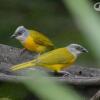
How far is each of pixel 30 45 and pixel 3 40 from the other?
3263mm

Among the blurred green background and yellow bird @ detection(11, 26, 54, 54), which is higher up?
the blurred green background

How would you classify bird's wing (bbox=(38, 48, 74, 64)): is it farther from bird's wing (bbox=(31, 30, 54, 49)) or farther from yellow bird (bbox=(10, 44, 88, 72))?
bird's wing (bbox=(31, 30, 54, 49))

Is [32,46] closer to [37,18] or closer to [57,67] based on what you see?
[57,67]

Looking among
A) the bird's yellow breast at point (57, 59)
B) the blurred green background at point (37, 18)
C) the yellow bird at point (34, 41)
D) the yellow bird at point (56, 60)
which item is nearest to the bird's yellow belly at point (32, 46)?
the yellow bird at point (34, 41)

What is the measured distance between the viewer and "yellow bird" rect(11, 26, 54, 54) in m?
4.36

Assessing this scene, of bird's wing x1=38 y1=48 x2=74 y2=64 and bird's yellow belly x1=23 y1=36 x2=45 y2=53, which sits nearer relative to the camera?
bird's wing x1=38 y1=48 x2=74 y2=64

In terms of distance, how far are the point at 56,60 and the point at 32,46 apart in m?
1.13

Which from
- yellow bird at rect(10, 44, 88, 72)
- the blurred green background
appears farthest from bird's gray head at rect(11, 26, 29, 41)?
the blurred green background

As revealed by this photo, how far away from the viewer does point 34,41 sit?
4492mm

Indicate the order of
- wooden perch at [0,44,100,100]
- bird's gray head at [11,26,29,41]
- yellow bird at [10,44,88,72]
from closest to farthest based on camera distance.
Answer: wooden perch at [0,44,100,100] → yellow bird at [10,44,88,72] → bird's gray head at [11,26,29,41]

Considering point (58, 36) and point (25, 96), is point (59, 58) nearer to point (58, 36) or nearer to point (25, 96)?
point (25, 96)

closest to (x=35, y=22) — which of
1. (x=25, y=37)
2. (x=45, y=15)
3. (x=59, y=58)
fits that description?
(x=45, y=15)

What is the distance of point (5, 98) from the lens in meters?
1.57

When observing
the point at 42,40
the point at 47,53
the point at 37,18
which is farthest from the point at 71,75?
the point at 37,18
